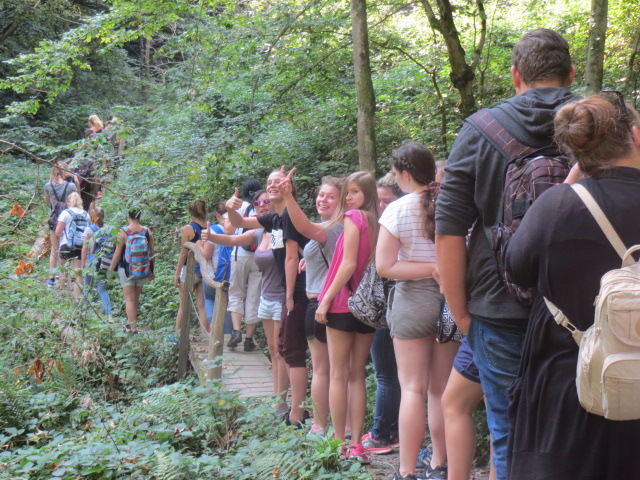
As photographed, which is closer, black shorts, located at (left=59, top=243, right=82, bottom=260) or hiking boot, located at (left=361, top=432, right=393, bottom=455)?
hiking boot, located at (left=361, top=432, right=393, bottom=455)

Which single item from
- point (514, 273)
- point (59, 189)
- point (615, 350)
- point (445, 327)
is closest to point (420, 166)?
point (445, 327)

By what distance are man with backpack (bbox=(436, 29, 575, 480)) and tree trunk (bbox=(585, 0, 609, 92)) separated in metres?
3.48

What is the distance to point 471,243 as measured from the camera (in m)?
2.77

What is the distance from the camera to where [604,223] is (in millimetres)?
2018

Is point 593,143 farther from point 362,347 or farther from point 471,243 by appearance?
point 362,347

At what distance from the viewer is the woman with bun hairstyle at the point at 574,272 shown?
6.66ft

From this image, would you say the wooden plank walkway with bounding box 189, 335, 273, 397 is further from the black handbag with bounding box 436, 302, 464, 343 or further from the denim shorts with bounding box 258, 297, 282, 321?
the black handbag with bounding box 436, 302, 464, 343

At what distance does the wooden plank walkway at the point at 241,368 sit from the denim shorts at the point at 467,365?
3306mm

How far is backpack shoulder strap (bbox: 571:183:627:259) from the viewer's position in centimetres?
201

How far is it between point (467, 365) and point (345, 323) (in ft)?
5.45

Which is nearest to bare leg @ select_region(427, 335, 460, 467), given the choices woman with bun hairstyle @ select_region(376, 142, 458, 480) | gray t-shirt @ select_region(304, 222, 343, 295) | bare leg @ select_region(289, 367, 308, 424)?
woman with bun hairstyle @ select_region(376, 142, 458, 480)

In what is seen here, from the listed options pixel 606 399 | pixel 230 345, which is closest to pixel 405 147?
pixel 606 399

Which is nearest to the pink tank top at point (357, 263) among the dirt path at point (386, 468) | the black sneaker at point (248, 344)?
the dirt path at point (386, 468)

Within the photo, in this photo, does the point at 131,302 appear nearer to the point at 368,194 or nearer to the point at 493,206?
the point at 368,194
